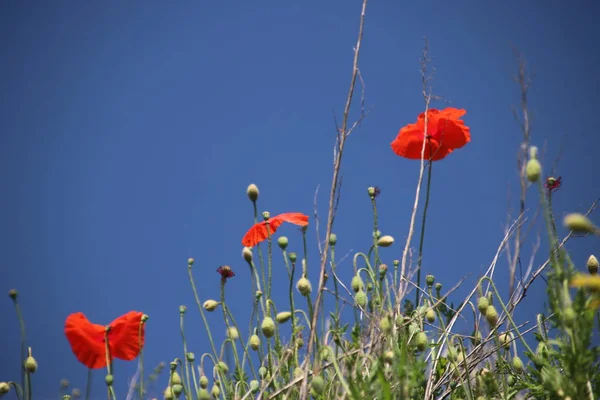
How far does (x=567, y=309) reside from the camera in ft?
3.79

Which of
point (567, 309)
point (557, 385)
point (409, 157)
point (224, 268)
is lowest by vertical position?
point (557, 385)

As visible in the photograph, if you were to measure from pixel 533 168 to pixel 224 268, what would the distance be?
1474 millimetres

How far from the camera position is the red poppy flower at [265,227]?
2.30m

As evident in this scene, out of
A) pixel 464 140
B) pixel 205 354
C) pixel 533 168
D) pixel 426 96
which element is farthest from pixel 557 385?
pixel 464 140

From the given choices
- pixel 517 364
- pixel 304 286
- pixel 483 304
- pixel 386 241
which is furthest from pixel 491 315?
pixel 304 286

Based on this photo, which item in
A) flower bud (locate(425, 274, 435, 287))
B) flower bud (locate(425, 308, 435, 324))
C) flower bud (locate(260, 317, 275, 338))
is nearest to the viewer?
flower bud (locate(260, 317, 275, 338))

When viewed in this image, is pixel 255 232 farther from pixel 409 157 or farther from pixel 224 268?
pixel 409 157

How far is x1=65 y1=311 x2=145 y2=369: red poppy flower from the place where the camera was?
87.5 inches

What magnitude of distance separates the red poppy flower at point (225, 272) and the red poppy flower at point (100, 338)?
0.35 metres

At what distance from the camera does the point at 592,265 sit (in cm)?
174

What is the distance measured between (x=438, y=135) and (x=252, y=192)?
0.86 metres

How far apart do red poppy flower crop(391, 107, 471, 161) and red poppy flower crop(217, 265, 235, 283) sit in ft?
2.77

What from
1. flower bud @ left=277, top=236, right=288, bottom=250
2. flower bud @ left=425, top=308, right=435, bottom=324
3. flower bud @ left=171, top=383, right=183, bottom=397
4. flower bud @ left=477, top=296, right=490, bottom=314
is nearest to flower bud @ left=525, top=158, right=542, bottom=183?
flower bud @ left=477, top=296, right=490, bottom=314

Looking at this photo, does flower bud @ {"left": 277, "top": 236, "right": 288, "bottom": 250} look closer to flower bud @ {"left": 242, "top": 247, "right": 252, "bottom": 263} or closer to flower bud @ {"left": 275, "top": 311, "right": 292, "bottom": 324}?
flower bud @ {"left": 242, "top": 247, "right": 252, "bottom": 263}
